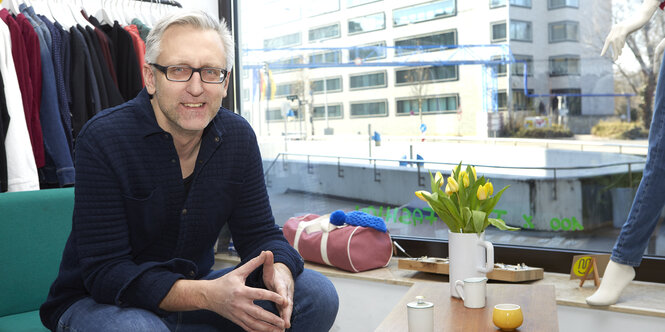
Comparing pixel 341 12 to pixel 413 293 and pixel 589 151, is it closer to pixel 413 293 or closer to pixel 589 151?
pixel 589 151

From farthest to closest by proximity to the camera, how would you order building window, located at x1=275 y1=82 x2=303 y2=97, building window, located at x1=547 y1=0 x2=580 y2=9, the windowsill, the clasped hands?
building window, located at x1=275 y1=82 x2=303 y2=97 → building window, located at x1=547 y1=0 x2=580 y2=9 → the windowsill → the clasped hands

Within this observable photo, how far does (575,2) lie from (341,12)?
118 centimetres

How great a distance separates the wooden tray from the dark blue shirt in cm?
111

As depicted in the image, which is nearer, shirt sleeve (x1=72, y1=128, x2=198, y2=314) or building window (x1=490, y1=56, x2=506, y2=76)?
shirt sleeve (x1=72, y1=128, x2=198, y2=314)

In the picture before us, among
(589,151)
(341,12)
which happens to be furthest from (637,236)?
(341,12)

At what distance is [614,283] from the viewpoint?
2139 millimetres

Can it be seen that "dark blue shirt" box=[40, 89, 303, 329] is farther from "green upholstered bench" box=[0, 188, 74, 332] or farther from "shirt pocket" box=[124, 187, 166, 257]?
"green upholstered bench" box=[0, 188, 74, 332]

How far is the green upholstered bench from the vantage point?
1.75 meters

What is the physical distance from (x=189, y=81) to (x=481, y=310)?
91cm

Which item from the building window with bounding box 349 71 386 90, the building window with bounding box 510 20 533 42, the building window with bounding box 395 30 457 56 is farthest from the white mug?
the building window with bounding box 349 71 386 90

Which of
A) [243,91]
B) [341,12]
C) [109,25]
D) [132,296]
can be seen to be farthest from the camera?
[243,91]

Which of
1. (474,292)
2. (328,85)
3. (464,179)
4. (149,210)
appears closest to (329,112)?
(328,85)

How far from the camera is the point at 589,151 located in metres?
2.65

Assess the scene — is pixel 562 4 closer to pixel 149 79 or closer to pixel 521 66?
pixel 521 66
